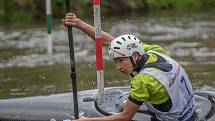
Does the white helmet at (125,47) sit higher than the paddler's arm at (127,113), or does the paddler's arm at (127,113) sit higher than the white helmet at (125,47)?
the white helmet at (125,47)

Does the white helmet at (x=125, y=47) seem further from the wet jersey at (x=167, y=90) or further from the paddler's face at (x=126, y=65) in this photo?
the wet jersey at (x=167, y=90)

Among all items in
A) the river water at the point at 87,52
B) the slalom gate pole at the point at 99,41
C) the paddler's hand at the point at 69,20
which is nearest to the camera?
the paddler's hand at the point at 69,20

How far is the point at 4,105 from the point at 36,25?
13.7 metres

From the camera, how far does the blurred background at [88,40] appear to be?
10.9 metres

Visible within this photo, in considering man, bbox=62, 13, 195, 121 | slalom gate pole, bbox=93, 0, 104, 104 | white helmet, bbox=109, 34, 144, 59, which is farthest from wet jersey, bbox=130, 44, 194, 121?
slalom gate pole, bbox=93, 0, 104, 104

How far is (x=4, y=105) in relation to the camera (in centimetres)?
687

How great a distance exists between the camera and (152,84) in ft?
18.2

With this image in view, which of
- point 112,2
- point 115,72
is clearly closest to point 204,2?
point 112,2

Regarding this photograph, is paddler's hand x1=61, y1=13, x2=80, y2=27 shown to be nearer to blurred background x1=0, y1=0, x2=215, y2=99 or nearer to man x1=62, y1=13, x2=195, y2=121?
man x1=62, y1=13, x2=195, y2=121

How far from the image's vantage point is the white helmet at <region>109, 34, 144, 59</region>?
5.60 meters

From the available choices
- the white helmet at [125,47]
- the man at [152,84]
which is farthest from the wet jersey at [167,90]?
the white helmet at [125,47]

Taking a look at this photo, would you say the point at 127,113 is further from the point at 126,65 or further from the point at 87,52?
the point at 87,52

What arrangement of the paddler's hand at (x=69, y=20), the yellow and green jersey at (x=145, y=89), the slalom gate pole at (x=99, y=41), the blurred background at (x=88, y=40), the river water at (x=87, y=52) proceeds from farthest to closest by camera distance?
the blurred background at (x=88, y=40) → the river water at (x=87, y=52) → the slalom gate pole at (x=99, y=41) → the paddler's hand at (x=69, y=20) → the yellow and green jersey at (x=145, y=89)

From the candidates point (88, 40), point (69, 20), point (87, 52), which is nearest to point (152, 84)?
point (69, 20)
